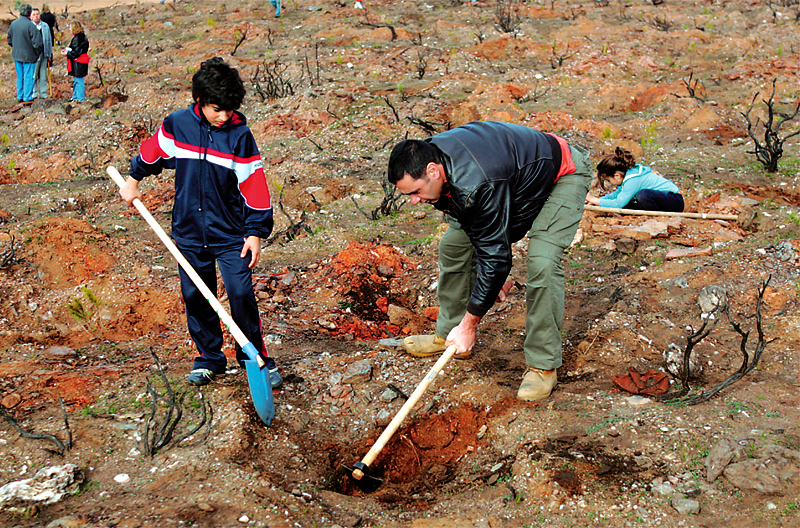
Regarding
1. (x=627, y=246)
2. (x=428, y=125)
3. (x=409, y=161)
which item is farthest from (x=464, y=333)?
(x=428, y=125)

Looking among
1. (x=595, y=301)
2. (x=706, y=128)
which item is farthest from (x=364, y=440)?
(x=706, y=128)

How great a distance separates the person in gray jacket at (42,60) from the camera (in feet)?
31.8

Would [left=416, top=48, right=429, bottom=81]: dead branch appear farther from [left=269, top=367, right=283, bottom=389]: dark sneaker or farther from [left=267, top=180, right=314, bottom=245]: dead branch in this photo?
[left=269, top=367, right=283, bottom=389]: dark sneaker

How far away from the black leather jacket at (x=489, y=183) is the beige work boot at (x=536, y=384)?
2.20ft

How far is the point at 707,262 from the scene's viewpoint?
4.61m

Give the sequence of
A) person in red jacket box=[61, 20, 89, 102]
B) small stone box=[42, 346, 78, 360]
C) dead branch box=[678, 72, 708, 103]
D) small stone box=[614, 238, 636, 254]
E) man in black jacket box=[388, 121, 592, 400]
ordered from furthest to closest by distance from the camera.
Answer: person in red jacket box=[61, 20, 89, 102]
dead branch box=[678, 72, 708, 103]
small stone box=[614, 238, 636, 254]
small stone box=[42, 346, 78, 360]
man in black jacket box=[388, 121, 592, 400]

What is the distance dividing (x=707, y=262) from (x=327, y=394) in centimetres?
305

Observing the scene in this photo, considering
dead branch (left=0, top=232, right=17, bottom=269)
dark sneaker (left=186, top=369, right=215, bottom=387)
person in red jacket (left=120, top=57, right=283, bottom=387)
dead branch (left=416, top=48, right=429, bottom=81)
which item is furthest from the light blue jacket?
dead branch (left=0, top=232, right=17, bottom=269)

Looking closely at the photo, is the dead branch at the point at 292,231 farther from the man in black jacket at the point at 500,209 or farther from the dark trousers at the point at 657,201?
the dark trousers at the point at 657,201

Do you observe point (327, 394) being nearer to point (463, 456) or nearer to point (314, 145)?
point (463, 456)

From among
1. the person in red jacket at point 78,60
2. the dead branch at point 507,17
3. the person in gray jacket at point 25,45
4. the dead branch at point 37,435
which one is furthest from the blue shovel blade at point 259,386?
the dead branch at point 507,17

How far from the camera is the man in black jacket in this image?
272 cm

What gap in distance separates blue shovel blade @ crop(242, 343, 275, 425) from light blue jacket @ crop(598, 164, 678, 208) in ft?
12.7

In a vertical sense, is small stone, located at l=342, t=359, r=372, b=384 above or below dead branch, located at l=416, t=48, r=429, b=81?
below
